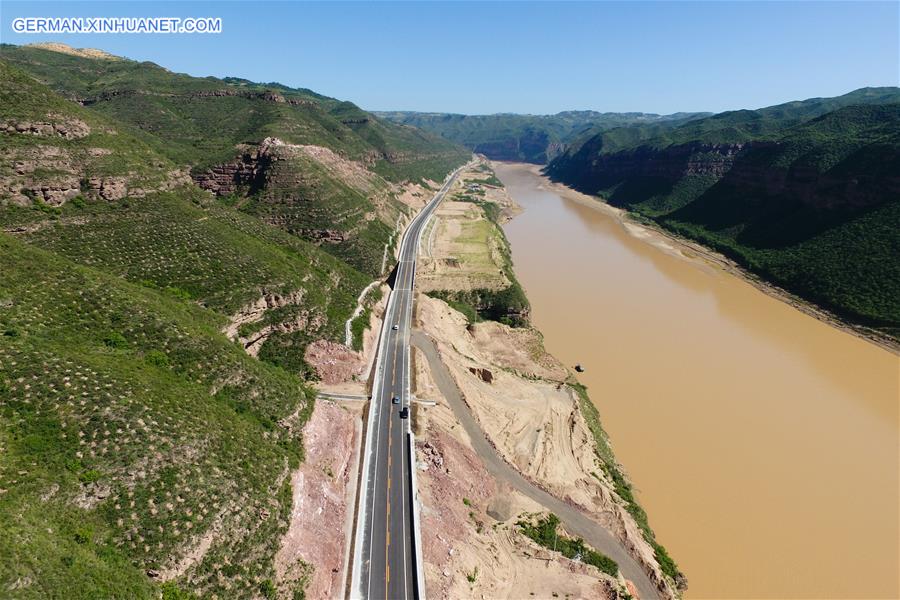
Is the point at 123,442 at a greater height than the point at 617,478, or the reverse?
the point at 123,442

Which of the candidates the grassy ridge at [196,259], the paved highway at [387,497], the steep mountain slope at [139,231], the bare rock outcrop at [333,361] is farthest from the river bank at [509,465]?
the steep mountain slope at [139,231]

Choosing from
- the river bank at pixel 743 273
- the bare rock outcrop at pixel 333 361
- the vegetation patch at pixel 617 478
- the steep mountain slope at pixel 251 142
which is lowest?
the vegetation patch at pixel 617 478

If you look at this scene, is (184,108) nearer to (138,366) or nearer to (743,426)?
(138,366)

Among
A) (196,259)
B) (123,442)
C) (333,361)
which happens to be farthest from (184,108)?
(123,442)

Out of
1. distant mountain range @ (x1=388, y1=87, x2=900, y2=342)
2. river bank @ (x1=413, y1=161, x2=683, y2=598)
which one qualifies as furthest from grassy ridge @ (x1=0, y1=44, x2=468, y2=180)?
distant mountain range @ (x1=388, y1=87, x2=900, y2=342)

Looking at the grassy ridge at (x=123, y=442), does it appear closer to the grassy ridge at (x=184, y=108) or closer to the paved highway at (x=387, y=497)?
the paved highway at (x=387, y=497)
